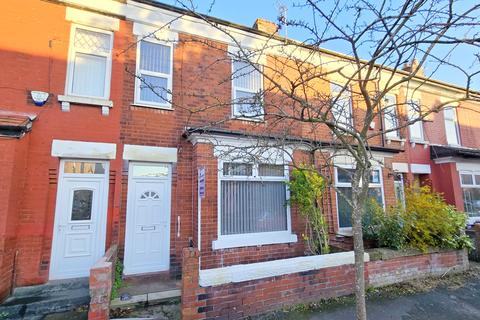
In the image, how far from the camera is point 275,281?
4.25m

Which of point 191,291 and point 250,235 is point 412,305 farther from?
point 191,291

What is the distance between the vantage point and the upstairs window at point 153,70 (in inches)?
259

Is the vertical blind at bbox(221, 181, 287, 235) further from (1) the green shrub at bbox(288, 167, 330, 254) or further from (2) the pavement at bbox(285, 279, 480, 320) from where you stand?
(2) the pavement at bbox(285, 279, 480, 320)

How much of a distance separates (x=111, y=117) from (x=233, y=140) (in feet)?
9.41

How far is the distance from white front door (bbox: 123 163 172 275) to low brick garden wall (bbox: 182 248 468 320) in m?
2.65

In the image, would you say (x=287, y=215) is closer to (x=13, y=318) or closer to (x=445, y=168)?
(x=13, y=318)

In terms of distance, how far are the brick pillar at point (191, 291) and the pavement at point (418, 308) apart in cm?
137

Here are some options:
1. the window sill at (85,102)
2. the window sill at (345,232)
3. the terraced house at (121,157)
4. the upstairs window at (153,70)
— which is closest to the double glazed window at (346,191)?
the window sill at (345,232)

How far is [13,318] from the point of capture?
13.6ft

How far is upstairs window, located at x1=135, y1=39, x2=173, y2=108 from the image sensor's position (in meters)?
6.58

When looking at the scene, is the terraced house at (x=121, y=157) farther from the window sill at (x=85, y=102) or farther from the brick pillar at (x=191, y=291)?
the brick pillar at (x=191, y=291)

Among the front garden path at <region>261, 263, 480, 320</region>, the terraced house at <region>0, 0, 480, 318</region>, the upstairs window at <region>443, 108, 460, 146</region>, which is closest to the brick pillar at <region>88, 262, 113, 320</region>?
the terraced house at <region>0, 0, 480, 318</region>

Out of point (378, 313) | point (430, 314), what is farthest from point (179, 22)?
point (430, 314)

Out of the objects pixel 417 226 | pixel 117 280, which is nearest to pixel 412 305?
pixel 417 226
